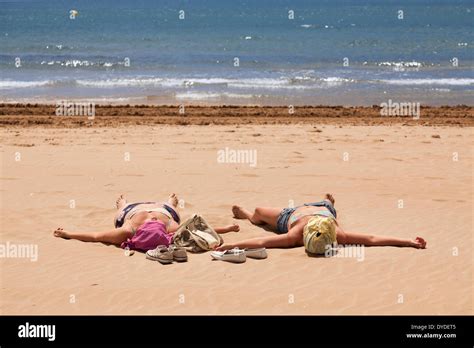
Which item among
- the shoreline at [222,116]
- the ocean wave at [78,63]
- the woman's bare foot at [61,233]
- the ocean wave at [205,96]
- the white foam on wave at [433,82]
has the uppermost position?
the ocean wave at [78,63]

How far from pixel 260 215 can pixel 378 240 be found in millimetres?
1485

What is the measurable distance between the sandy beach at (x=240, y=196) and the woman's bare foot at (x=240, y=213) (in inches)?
4.8

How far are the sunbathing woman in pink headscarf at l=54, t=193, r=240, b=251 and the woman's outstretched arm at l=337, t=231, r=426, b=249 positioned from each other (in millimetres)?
1329

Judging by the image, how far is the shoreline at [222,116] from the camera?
17922 mm

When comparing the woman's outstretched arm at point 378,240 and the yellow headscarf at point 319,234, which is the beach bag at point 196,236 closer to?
the yellow headscarf at point 319,234

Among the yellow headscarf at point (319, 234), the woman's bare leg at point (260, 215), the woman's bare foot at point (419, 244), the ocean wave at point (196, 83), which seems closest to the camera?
the yellow headscarf at point (319, 234)

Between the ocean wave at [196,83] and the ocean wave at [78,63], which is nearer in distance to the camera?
the ocean wave at [196,83]

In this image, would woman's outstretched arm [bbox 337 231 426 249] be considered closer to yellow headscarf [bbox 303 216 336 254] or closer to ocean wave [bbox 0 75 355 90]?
yellow headscarf [bbox 303 216 336 254]

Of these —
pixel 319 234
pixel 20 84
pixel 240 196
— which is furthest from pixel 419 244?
pixel 20 84

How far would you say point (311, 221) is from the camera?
813 centimetres

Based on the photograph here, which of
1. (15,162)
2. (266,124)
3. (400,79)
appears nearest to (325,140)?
(266,124)

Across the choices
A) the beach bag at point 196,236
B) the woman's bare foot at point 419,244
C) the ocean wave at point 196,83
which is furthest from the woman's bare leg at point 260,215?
the ocean wave at point 196,83
